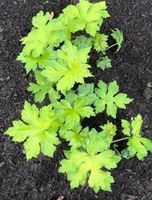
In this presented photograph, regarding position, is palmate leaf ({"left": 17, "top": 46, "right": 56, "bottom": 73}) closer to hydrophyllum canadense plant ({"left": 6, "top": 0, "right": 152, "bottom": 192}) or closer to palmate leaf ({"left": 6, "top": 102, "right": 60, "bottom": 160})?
hydrophyllum canadense plant ({"left": 6, "top": 0, "right": 152, "bottom": 192})

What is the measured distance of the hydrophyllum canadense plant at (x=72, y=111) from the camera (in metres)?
2.60

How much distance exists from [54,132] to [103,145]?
324 millimetres

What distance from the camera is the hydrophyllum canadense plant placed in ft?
8.52

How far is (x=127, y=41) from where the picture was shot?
10.9ft

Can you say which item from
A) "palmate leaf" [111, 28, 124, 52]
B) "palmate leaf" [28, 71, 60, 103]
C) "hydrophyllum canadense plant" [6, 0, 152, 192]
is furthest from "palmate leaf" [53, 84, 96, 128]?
"palmate leaf" [111, 28, 124, 52]

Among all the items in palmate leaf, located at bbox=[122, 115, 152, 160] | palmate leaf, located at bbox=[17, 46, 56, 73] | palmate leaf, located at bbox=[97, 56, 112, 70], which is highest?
palmate leaf, located at bbox=[17, 46, 56, 73]

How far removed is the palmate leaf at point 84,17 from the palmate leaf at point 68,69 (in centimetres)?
21

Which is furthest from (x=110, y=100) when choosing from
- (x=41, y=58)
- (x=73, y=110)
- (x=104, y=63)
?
(x=41, y=58)

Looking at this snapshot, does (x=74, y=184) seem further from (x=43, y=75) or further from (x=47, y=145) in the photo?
(x=43, y=75)

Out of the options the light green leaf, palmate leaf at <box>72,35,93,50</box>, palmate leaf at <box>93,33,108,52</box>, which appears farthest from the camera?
palmate leaf at <box>93,33,108,52</box>

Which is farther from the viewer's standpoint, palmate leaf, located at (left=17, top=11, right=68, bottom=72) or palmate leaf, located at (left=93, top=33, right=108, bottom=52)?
palmate leaf, located at (left=93, top=33, right=108, bottom=52)

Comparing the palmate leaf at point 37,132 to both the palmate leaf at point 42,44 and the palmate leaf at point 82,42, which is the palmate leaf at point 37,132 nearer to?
the palmate leaf at point 42,44

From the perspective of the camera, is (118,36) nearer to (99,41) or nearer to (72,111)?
(99,41)

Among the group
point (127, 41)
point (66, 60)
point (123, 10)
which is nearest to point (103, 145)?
point (66, 60)
